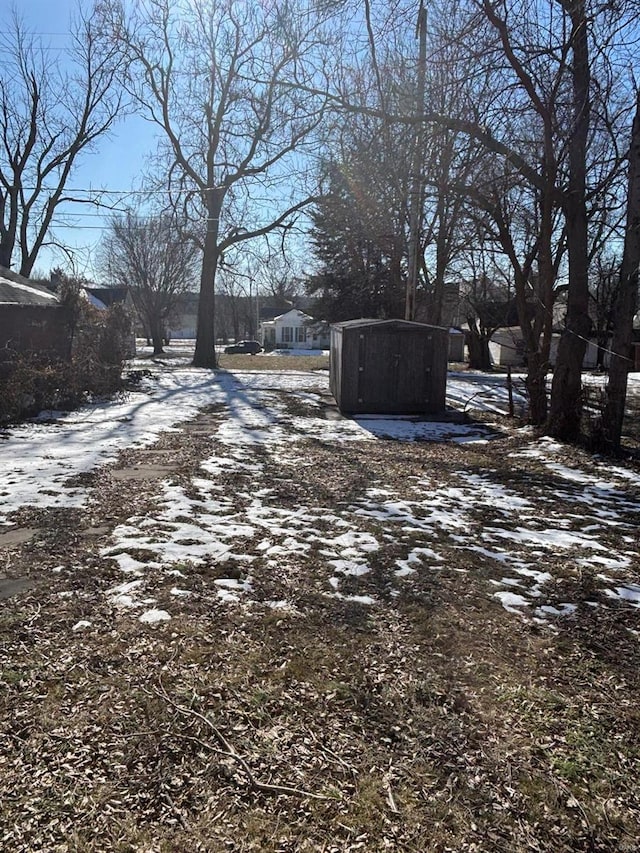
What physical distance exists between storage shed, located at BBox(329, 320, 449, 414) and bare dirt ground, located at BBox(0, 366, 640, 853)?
8.40 m

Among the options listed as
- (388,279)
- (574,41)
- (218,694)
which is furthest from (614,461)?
(388,279)

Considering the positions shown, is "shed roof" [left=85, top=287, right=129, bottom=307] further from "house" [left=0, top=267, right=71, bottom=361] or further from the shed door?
the shed door

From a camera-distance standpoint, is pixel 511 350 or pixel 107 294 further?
pixel 107 294

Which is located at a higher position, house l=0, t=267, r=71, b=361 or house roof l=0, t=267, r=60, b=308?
house roof l=0, t=267, r=60, b=308

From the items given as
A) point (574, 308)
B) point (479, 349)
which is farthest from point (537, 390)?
point (479, 349)

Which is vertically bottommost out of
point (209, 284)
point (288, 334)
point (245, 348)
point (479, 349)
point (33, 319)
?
point (245, 348)

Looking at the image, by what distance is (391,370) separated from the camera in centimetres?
1239

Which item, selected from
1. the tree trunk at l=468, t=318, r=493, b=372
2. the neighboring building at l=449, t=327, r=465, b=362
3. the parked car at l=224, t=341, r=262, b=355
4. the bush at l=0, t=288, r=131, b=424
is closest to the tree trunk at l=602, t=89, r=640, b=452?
the bush at l=0, t=288, r=131, b=424

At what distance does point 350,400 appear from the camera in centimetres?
1245

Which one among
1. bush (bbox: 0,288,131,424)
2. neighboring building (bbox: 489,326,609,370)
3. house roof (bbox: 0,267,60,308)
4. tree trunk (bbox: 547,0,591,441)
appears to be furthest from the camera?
neighboring building (bbox: 489,326,609,370)

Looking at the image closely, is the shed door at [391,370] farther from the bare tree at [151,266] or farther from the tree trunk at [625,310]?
the bare tree at [151,266]

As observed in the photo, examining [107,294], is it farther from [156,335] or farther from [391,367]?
[391,367]

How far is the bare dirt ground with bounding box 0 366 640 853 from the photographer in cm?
199

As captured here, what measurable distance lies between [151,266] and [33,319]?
86.7ft
